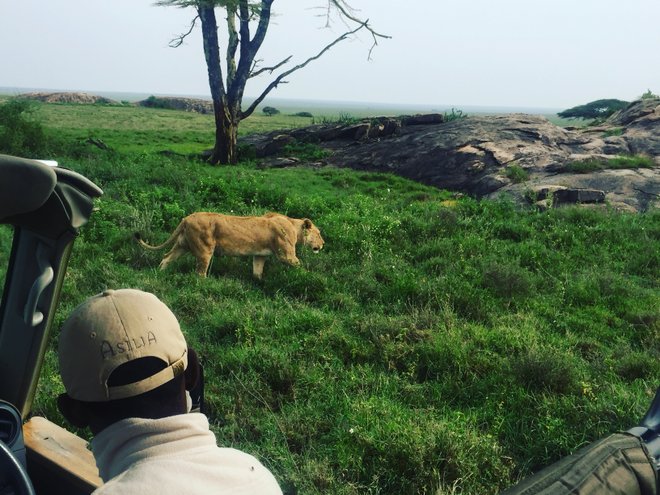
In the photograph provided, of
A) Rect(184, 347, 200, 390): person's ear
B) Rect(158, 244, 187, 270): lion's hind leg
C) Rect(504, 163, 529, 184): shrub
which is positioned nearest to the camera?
Rect(184, 347, 200, 390): person's ear

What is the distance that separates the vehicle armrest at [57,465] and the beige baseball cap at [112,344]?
106 cm

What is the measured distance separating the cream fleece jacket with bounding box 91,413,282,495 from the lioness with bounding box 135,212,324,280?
591 centimetres

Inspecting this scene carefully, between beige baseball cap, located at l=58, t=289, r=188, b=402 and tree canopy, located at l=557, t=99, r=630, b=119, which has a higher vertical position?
tree canopy, located at l=557, t=99, r=630, b=119

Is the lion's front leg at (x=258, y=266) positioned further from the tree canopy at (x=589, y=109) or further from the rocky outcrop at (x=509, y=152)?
the tree canopy at (x=589, y=109)

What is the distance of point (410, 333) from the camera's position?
587 centimetres

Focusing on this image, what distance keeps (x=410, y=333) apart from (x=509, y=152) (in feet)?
39.4

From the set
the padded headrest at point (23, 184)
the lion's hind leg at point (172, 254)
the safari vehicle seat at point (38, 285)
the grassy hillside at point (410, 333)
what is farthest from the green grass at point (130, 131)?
the padded headrest at point (23, 184)

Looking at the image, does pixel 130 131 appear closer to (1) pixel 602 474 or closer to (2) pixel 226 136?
(2) pixel 226 136

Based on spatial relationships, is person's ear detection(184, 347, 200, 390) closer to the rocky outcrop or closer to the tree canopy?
the rocky outcrop

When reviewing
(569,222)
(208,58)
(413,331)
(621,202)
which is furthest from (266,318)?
(208,58)

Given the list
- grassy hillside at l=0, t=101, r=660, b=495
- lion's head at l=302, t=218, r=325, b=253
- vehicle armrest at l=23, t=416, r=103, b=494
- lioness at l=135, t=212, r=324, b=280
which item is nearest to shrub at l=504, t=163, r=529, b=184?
grassy hillside at l=0, t=101, r=660, b=495

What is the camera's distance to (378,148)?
63.7 ft

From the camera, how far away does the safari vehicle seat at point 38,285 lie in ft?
7.06

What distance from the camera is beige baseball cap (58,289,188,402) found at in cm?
169
